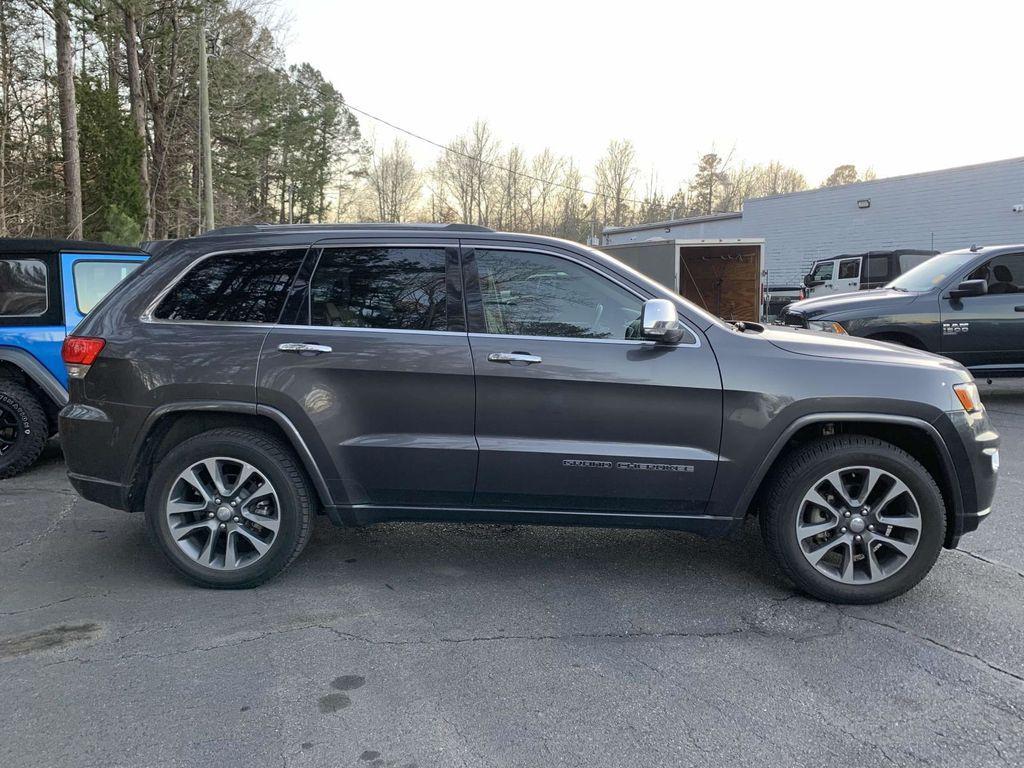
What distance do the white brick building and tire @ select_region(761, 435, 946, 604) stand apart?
1451 cm

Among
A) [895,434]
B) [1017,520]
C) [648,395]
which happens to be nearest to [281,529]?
[648,395]

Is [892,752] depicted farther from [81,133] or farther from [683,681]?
[81,133]

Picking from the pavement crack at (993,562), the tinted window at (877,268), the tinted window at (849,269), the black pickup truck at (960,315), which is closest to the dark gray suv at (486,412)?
the pavement crack at (993,562)

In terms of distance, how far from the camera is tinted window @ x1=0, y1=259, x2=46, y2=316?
5648mm

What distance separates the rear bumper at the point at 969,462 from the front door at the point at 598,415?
44.9 inches

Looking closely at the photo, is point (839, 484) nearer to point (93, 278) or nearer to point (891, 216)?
point (93, 278)

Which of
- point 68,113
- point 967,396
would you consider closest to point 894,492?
point 967,396

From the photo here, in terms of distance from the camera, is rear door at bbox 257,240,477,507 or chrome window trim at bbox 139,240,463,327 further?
chrome window trim at bbox 139,240,463,327

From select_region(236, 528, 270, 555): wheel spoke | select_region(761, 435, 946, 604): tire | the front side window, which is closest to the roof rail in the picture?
select_region(236, 528, 270, 555): wheel spoke

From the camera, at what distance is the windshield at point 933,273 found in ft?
27.7

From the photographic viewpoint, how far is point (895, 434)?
355 centimetres

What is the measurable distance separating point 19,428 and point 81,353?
262cm

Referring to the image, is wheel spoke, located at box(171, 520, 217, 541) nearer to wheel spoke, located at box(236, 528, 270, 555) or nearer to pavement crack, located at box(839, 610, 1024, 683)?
wheel spoke, located at box(236, 528, 270, 555)

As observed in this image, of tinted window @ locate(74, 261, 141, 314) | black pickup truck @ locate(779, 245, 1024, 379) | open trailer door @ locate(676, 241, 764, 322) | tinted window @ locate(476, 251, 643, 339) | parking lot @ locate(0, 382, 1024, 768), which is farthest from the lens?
open trailer door @ locate(676, 241, 764, 322)
